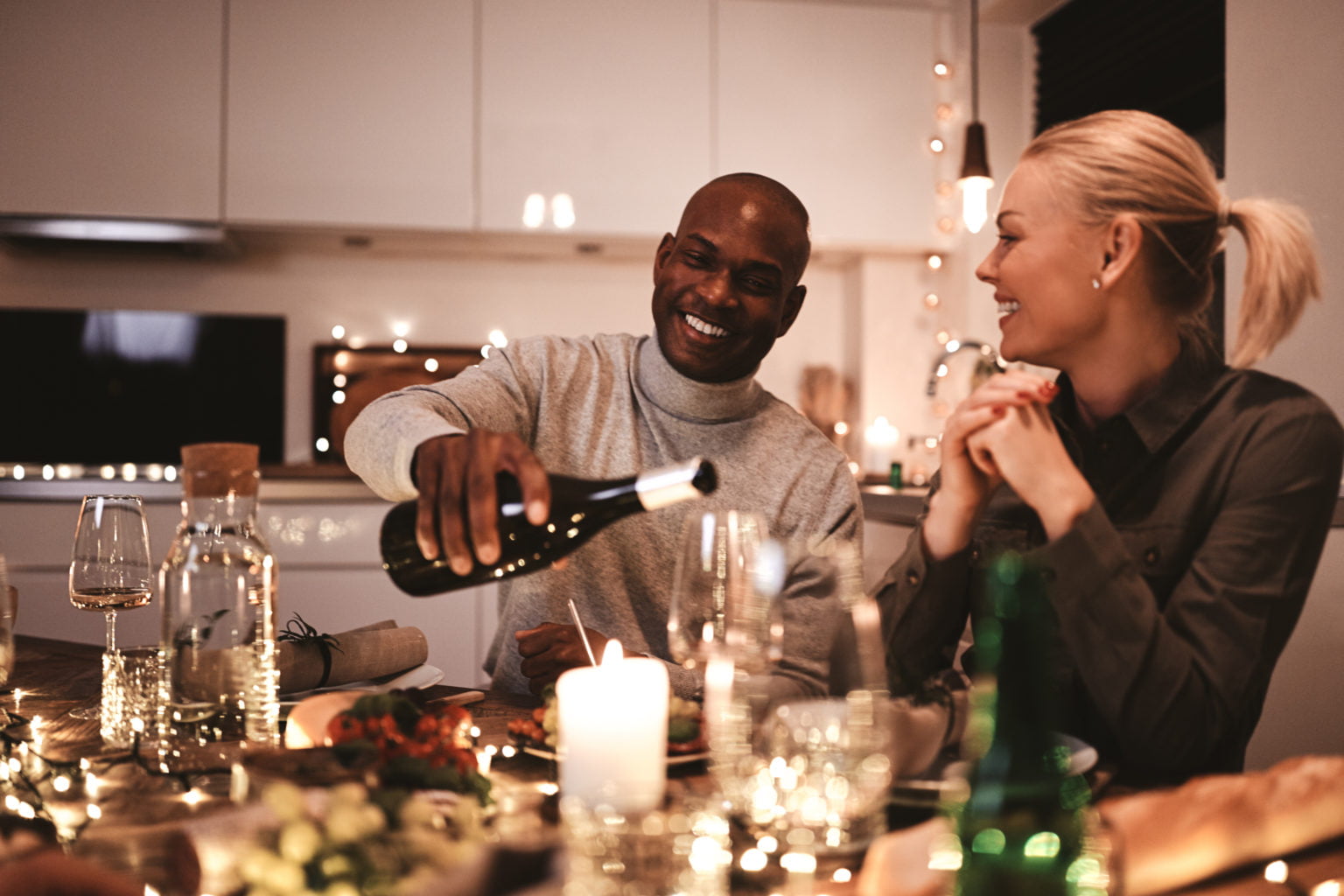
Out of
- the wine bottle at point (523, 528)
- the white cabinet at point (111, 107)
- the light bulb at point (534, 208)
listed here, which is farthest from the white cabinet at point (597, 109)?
the wine bottle at point (523, 528)

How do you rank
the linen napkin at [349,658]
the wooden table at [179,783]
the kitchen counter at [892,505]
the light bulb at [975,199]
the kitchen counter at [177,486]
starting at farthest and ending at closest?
the kitchen counter at [177,486] < the light bulb at [975,199] < the kitchen counter at [892,505] < the linen napkin at [349,658] < the wooden table at [179,783]

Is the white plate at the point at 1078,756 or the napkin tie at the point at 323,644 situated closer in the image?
the white plate at the point at 1078,756

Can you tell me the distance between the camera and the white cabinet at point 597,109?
127 inches

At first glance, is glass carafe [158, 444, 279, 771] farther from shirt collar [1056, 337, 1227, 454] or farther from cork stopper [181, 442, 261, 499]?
shirt collar [1056, 337, 1227, 454]

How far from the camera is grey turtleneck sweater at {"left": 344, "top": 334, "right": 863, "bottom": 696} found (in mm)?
1433

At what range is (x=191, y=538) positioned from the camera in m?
0.82

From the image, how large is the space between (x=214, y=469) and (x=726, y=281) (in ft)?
2.60

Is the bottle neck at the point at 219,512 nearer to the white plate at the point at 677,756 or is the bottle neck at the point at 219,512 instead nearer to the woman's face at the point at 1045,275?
the white plate at the point at 677,756

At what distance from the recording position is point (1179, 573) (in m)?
1.02

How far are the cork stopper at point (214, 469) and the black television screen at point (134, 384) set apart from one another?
Result: 2694 millimetres

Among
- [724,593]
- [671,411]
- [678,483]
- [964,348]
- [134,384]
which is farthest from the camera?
[134,384]

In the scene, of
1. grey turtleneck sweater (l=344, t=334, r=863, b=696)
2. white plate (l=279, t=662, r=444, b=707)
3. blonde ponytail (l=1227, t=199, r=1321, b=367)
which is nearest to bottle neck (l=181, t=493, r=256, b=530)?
white plate (l=279, t=662, r=444, b=707)

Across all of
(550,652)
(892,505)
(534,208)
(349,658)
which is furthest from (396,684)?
(534,208)

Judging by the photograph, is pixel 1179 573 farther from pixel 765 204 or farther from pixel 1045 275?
pixel 765 204
